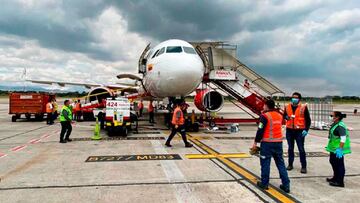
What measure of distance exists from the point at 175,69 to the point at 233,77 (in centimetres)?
665

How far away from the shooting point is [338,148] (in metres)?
5.68

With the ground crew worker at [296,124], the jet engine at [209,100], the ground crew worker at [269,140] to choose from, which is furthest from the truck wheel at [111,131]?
the ground crew worker at [269,140]

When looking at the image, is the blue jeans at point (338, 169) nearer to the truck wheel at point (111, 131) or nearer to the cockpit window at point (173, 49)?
the cockpit window at point (173, 49)

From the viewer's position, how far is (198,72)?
12281 mm

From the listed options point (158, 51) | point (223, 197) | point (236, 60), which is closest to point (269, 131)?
point (223, 197)

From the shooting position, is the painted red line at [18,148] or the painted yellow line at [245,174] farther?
the painted red line at [18,148]

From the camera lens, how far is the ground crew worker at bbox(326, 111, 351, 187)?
5.58m

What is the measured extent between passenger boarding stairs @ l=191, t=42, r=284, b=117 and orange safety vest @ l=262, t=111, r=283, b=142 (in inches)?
457

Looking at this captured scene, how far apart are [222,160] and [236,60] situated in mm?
11601

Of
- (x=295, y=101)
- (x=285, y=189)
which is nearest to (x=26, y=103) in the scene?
(x=295, y=101)

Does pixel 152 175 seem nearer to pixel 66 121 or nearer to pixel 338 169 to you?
pixel 338 169

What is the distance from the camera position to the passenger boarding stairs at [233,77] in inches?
687

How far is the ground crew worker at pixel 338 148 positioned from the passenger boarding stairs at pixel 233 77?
11370 mm

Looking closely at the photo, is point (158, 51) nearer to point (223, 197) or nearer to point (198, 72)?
point (198, 72)
